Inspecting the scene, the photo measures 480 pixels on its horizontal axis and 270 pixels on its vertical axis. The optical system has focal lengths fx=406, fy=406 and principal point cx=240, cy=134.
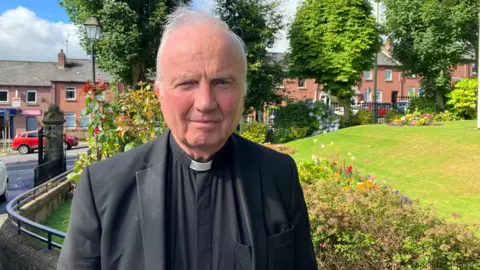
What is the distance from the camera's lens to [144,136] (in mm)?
6121

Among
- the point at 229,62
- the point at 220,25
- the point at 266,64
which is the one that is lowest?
the point at 229,62

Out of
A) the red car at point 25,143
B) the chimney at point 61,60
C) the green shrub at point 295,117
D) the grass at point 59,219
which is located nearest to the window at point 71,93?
the chimney at point 61,60

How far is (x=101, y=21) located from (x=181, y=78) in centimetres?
2537

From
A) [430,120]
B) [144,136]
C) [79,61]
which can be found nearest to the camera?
[144,136]

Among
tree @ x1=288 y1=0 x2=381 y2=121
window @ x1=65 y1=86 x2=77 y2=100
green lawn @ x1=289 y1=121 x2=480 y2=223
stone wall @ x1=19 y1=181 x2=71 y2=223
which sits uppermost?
tree @ x1=288 y1=0 x2=381 y2=121

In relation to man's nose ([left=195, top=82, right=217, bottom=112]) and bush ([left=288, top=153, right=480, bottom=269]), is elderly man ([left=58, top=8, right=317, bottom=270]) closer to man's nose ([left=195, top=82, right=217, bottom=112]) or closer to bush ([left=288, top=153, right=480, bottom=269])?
man's nose ([left=195, top=82, right=217, bottom=112])

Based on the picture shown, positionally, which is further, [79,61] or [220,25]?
[79,61]

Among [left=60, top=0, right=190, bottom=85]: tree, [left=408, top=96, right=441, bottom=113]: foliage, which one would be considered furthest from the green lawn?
[left=60, top=0, right=190, bottom=85]: tree

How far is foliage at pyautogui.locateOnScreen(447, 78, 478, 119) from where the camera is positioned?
23766mm

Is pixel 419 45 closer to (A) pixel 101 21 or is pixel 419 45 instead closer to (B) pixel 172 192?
(A) pixel 101 21

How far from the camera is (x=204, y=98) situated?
1.42 meters

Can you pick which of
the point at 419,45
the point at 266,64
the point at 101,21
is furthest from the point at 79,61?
the point at 419,45

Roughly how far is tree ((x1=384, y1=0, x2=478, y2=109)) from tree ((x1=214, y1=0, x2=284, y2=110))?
9.42 m

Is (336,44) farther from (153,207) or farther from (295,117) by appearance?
(153,207)
